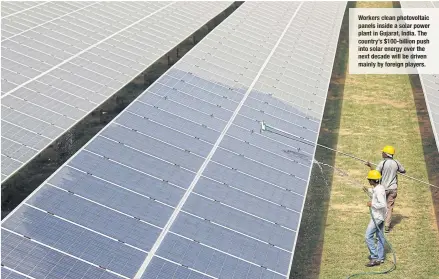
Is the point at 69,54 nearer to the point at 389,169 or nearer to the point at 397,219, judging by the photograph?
the point at 397,219

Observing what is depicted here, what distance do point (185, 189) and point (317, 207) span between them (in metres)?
5.72

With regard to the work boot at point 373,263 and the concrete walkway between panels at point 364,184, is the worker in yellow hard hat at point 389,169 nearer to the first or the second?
the concrete walkway between panels at point 364,184

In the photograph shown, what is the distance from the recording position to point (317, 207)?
20.1 metres

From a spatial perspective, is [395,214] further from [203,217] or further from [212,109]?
[203,217]

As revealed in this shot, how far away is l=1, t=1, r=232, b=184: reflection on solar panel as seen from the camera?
769 inches

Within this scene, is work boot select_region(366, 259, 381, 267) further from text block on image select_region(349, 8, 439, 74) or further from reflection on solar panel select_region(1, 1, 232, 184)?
text block on image select_region(349, 8, 439, 74)

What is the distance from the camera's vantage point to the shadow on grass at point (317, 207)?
16.9 metres

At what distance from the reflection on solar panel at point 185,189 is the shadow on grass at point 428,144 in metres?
4.08

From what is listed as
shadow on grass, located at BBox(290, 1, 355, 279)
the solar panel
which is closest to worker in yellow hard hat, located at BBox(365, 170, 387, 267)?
shadow on grass, located at BBox(290, 1, 355, 279)

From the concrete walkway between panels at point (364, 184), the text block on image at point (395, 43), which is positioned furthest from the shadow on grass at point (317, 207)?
the text block on image at point (395, 43)

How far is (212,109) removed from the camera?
20.8 meters

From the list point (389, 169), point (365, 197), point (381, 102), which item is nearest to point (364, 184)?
point (365, 197)

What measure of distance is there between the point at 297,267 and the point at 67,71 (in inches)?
464

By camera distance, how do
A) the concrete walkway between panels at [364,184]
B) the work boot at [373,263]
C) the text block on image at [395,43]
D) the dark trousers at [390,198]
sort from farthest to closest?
the text block on image at [395,43] → the dark trousers at [390,198] → the concrete walkway between panels at [364,184] → the work boot at [373,263]
